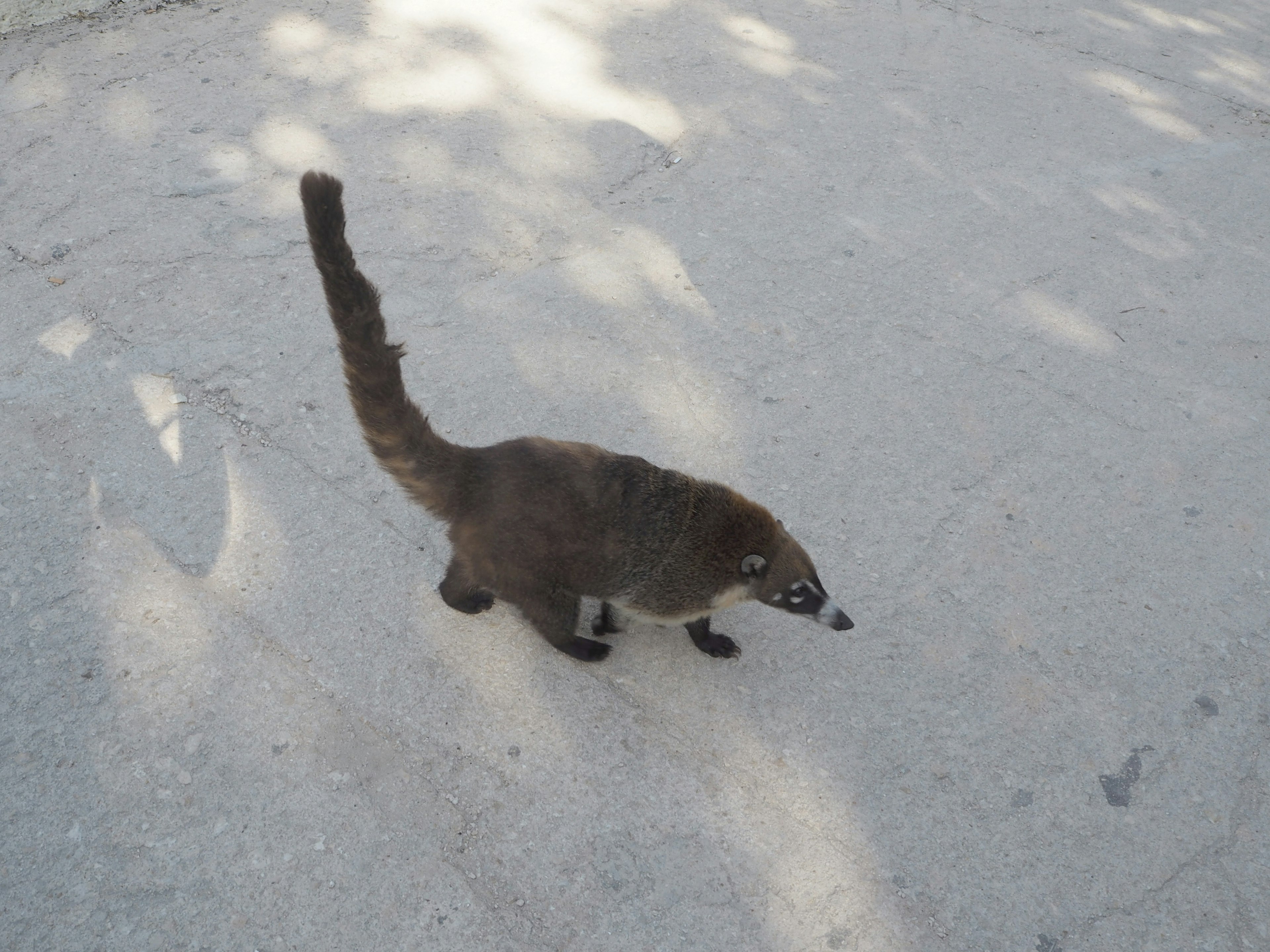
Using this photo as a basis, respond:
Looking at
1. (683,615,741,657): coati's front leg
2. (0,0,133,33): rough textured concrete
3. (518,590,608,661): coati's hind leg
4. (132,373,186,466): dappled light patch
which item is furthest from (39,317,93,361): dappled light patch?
(0,0,133,33): rough textured concrete

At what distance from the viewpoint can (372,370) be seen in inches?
88.4

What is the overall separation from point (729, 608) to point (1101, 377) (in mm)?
1995

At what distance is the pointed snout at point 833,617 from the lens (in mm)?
2471

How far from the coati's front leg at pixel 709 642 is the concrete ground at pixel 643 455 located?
0.11 feet

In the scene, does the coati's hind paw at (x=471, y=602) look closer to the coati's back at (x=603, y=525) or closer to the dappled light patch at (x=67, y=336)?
the coati's back at (x=603, y=525)

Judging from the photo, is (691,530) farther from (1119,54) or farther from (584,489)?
(1119,54)

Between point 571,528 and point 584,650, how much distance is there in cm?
41

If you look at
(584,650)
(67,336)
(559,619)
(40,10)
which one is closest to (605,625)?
(584,650)

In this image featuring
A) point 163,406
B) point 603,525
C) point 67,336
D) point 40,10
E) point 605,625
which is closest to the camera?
point 603,525

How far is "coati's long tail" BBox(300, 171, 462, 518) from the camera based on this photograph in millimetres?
2051

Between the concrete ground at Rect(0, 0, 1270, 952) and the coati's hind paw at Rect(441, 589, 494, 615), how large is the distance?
4cm

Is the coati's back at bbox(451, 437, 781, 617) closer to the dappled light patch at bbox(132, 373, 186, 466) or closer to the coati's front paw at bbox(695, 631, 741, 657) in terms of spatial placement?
the coati's front paw at bbox(695, 631, 741, 657)

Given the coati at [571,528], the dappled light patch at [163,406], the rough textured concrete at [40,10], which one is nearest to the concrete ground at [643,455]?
the dappled light patch at [163,406]

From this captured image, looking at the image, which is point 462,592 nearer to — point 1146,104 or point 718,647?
point 718,647
